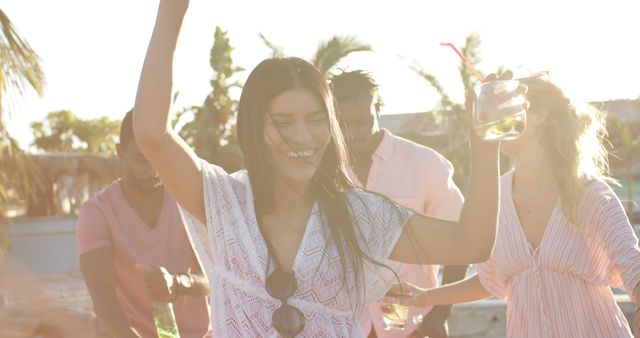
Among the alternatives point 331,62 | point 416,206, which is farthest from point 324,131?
point 331,62

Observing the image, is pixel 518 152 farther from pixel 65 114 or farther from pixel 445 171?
pixel 65 114

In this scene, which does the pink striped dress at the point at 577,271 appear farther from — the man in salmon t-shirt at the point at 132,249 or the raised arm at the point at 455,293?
the man in salmon t-shirt at the point at 132,249

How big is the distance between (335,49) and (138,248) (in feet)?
55.2

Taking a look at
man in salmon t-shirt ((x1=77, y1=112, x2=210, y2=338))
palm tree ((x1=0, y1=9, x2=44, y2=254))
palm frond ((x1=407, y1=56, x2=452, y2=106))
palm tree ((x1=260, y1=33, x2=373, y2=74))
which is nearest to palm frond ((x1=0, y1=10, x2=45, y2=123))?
palm tree ((x1=0, y1=9, x2=44, y2=254))

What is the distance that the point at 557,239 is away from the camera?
434cm

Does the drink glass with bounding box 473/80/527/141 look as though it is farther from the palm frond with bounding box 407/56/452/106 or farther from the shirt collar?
the palm frond with bounding box 407/56/452/106

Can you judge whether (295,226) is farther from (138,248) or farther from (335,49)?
(335,49)

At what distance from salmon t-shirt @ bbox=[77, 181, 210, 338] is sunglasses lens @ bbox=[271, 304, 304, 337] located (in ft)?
4.90

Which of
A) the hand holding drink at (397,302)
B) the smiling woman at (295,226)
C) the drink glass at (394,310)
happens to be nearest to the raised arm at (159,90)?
the smiling woman at (295,226)

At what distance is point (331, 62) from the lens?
69.2 feet

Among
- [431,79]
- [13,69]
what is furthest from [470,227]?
[431,79]

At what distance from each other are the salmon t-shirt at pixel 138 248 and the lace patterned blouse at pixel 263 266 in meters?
1.31

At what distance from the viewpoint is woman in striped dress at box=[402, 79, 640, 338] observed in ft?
13.9

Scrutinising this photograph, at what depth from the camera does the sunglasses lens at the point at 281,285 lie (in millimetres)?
2975
